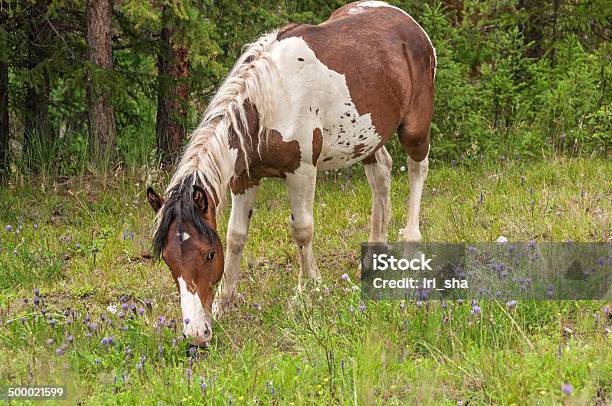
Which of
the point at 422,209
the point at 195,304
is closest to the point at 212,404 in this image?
the point at 195,304

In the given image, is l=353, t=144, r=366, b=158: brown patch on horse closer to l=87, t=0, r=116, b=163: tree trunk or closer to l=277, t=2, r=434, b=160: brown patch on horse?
l=277, t=2, r=434, b=160: brown patch on horse

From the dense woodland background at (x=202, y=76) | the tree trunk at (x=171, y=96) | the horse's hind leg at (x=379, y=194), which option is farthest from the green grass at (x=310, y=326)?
the tree trunk at (x=171, y=96)

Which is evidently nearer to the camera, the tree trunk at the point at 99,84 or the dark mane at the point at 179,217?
the dark mane at the point at 179,217

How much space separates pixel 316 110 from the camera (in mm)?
6020

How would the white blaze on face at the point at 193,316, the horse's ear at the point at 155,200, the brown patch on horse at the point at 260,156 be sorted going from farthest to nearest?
the brown patch on horse at the point at 260,156, the horse's ear at the point at 155,200, the white blaze on face at the point at 193,316

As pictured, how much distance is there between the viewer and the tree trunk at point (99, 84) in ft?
30.2

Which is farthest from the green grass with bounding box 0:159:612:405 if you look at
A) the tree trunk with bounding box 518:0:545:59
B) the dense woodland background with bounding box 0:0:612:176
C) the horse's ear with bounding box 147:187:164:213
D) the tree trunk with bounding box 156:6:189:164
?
the tree trunk with bounding box 518:0:545:59

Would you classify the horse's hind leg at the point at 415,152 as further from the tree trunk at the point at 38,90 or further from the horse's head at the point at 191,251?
the tree trunk at the point at 38,90

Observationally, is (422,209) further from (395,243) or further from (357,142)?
(357,142)

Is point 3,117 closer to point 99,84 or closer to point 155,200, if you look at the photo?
point 99,84

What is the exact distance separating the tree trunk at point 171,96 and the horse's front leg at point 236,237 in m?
3.58

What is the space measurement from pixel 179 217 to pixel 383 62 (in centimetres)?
267

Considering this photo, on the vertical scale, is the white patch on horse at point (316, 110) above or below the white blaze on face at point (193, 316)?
above

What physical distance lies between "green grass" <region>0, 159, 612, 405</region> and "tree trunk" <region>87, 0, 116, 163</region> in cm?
114
